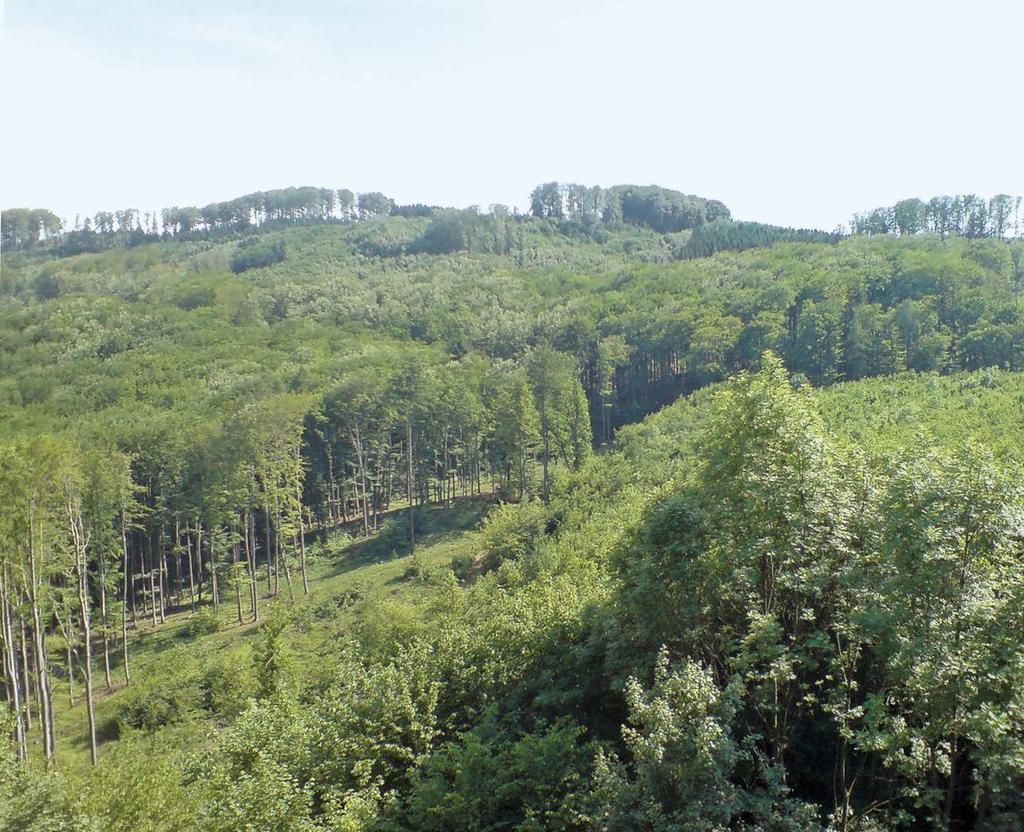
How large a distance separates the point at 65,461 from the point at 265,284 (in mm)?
118469

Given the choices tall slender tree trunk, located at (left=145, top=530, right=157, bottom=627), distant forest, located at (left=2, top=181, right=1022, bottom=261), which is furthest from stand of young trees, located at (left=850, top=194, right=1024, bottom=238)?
tall slender tree trunk, located at (left=145, top=530, right=157, bottom=627)

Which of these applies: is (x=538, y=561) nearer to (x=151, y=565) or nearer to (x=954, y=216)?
(x=151, y=565)

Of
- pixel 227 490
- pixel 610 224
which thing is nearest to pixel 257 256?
pixel 610 224

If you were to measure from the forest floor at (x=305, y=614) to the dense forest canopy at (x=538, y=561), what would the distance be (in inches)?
13.5

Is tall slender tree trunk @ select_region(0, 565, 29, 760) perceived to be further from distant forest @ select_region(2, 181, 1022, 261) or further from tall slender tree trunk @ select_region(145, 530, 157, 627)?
distant forest @ select_region(2, 181, 1022, 261)

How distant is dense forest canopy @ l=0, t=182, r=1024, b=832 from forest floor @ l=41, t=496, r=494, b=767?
342 millimetres

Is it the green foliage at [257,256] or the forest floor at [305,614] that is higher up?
the green foliage at [257,256]

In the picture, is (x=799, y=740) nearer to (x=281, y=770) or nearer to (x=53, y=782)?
(x=281, y=770)

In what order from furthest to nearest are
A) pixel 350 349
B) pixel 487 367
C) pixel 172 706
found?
pixel 350 349, pixel 487 367, pixel 172 706

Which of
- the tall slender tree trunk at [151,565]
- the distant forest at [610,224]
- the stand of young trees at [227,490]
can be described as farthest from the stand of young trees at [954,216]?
the tall slender tree trunk at [151,565]

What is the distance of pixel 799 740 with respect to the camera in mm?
13297

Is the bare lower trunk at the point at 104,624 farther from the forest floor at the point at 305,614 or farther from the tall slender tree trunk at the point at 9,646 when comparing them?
the tall slender tree trunk at the point at 9,646

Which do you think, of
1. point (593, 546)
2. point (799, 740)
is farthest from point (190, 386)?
point (799, 740)

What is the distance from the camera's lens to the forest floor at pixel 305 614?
3238 cm
